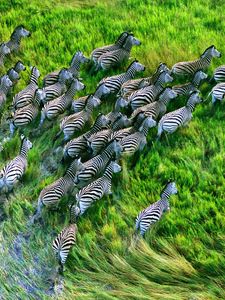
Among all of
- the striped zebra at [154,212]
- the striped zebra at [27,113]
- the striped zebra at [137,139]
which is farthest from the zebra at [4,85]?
the striped zebra at [154,212]

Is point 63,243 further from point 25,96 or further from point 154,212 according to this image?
point 25,96

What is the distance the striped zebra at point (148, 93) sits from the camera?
27.5 feet

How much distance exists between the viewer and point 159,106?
818 cm

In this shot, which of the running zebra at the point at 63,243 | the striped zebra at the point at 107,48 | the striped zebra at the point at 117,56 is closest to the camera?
the running zebra at the point at 63,243

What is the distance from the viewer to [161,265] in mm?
6312

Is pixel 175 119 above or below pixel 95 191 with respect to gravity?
above

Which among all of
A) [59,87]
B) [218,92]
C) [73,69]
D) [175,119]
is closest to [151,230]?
[175,119]

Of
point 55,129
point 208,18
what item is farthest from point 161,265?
point 208,18

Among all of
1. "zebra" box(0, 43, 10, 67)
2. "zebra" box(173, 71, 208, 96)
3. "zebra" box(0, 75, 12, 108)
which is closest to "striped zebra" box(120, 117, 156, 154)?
"zebra" box(173, 71, 208, 96)

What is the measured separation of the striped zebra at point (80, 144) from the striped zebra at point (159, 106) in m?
0.52

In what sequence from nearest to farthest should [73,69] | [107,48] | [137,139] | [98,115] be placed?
[137,139] < [98,115] < [73,69] < [107,48]

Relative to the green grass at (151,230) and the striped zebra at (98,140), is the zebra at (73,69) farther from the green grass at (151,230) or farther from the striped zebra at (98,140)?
the striped zebra at (98,140)

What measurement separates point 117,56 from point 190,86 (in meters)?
1.52

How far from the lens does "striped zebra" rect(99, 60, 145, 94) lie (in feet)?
29.0
